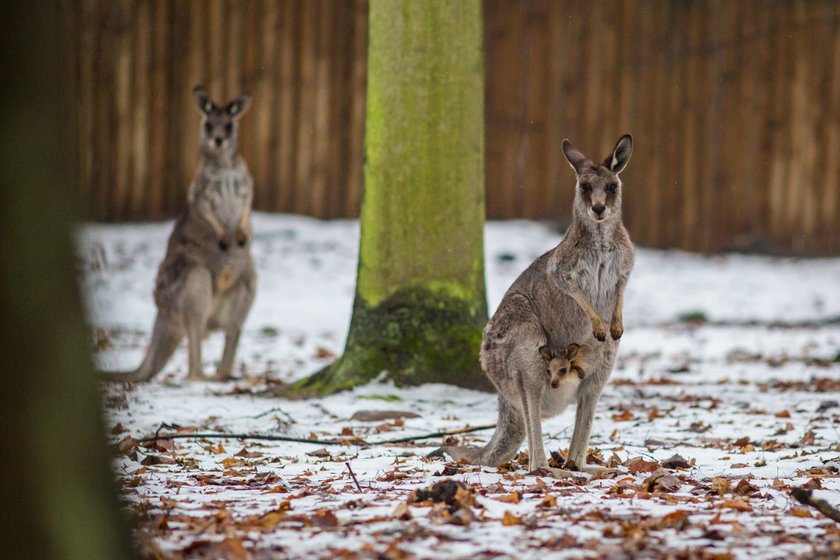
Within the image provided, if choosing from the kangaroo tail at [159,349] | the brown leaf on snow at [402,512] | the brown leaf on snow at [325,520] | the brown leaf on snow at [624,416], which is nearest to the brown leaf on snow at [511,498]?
the brown leaf on snow at [402,512]

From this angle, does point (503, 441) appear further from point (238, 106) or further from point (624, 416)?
point (238, 106)

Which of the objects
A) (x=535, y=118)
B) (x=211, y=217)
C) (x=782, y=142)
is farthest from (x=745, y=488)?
(x=782, y=142)

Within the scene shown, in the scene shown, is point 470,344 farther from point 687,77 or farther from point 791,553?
point 687,77

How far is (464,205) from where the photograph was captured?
24.5 feet

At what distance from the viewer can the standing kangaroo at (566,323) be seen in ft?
16.4

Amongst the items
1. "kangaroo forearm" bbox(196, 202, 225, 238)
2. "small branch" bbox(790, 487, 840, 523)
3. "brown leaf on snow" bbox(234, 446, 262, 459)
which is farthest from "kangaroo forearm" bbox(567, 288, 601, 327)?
"kangaroo forearm" bbox(196, 202, 225, 238)

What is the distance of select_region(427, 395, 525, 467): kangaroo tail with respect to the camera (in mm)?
5145

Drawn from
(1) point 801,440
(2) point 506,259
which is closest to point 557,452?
(1) point 801,440

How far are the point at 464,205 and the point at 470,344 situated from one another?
89cm

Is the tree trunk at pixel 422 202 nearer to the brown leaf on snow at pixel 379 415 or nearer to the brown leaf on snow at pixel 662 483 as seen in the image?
the brown leaf on snow at pixel 379 415

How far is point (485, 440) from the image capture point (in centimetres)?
619

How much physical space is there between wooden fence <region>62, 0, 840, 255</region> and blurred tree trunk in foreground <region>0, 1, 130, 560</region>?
37.7ft

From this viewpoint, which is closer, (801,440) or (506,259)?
(801,440)

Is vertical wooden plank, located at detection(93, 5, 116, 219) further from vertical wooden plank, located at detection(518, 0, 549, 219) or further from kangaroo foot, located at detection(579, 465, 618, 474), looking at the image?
kangaroo foot, located at detection(579, 465, 618, 474)
